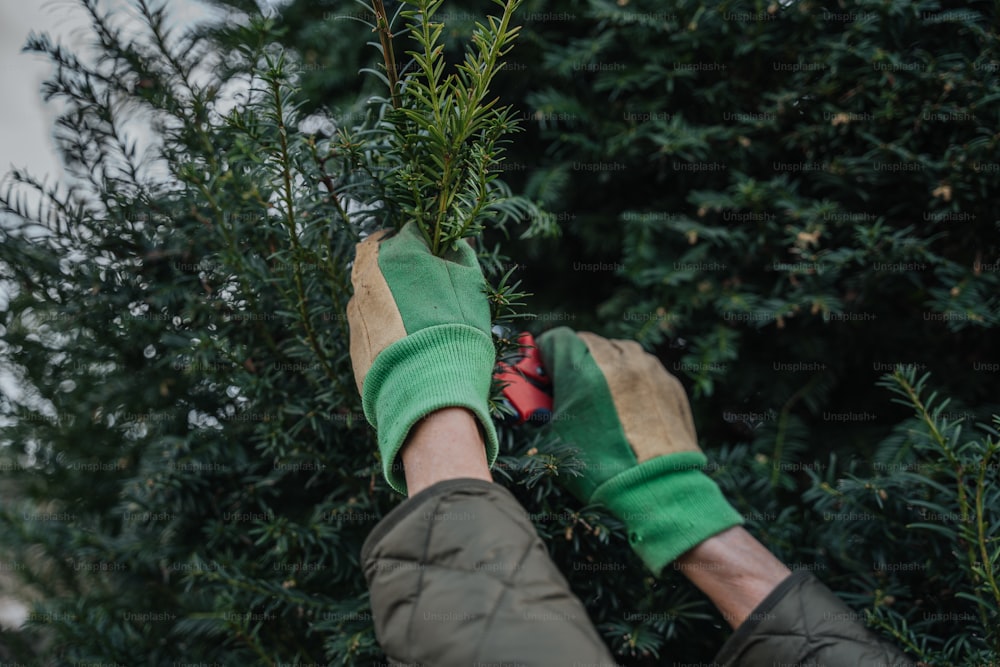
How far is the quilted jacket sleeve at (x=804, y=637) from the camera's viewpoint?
0.75m

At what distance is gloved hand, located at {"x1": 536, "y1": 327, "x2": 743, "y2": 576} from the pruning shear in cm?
2

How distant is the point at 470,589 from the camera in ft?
1.79

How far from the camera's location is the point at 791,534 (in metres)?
0.96

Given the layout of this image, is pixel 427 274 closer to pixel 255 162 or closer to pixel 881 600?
pixel 255 162

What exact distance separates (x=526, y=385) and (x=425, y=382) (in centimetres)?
29

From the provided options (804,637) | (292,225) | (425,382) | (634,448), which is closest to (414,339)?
(425,382)

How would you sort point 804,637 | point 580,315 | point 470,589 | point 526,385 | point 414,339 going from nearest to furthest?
point 470,589 → point 414,339 → point 804,637 → point 526,385 → point 580,315

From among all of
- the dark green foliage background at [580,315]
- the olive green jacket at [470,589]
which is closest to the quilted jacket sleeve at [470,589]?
the olive green jacket at [470,589]

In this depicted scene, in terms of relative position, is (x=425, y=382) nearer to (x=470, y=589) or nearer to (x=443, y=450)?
(x=443, y=450)

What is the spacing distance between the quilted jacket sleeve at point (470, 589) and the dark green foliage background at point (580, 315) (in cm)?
19

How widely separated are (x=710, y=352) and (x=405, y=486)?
58cm

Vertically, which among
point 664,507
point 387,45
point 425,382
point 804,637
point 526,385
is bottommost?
point 804,637

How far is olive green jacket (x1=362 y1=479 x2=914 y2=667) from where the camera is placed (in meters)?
0.52

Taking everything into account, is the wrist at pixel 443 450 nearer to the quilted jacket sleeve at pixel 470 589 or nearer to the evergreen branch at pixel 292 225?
the quilted jacket sleeve at pixel 470 589
